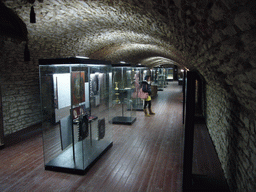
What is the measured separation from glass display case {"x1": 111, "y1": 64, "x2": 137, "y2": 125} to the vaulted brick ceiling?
145 cm

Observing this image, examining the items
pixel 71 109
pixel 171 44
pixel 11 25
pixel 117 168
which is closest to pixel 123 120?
pixel 171 44

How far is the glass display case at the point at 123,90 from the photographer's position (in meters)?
7.74

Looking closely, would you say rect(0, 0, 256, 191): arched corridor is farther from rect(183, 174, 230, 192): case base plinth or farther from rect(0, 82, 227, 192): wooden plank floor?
rect(0, 82, 227, 192): wooden plank floor

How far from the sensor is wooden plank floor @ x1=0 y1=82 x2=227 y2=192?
3559mm

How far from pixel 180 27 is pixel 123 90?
535cm

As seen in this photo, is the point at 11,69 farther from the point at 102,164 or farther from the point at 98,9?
the point at 102,164

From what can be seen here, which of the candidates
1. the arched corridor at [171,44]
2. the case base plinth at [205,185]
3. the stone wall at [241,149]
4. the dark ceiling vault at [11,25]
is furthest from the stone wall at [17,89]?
the stone wall at [241,149]

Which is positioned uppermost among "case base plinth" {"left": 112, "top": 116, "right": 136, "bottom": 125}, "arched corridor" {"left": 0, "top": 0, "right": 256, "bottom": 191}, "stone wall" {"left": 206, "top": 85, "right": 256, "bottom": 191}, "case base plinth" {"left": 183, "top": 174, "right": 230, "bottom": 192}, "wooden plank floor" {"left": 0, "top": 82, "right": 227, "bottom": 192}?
"arched corridor" {"left": 0, "top": 0, "right": 256, "bottom": 191}

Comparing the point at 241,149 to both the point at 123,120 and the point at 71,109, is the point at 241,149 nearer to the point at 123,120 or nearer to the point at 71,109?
the point at 71,109

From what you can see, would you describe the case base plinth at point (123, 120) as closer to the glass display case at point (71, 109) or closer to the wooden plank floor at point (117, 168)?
the wooden plank floor at point (117, 168)

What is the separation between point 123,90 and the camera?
8.13 meters

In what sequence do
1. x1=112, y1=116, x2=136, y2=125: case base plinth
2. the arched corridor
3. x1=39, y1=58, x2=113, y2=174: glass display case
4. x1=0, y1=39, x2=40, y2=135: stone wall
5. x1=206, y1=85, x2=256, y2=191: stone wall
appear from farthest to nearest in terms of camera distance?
x1=112, y1=116, x2=136, y2=125: case base plinth
x1=0, y1=39, x2=40, y2=135: stone wall
x1=39, y1=58, x2=113, y2=174: glass display case
x1=206, y1=85, x2=256, y2=191: stone wall
the arched corridor

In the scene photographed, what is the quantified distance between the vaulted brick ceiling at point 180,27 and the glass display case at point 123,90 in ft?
4.75

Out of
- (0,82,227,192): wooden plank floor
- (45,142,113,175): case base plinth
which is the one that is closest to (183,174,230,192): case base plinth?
(0,82,227,192): wooden plank floor
